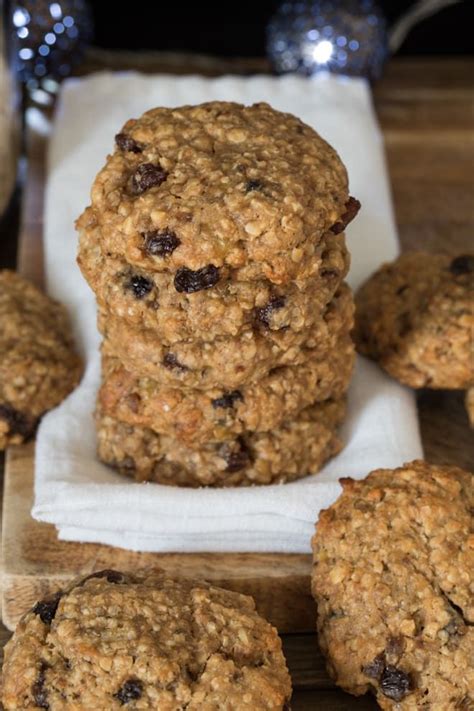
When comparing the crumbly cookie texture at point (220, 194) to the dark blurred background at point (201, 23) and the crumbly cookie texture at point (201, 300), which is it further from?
the dark blurred background at point (201, 23)

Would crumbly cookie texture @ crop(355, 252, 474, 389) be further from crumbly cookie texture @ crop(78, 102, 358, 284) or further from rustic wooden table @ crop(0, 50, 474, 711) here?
crumbly cookie texture @ crop(78, 102, 358, 284)

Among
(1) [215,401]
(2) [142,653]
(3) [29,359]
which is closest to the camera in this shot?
(2) [142,653]

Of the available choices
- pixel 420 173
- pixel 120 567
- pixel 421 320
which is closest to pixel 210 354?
pixel 120 567

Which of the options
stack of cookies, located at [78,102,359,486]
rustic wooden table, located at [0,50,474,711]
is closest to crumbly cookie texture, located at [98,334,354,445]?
stack of cookies, located at [78,102,359,486]

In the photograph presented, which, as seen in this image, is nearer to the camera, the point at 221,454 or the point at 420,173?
the point at 221,454

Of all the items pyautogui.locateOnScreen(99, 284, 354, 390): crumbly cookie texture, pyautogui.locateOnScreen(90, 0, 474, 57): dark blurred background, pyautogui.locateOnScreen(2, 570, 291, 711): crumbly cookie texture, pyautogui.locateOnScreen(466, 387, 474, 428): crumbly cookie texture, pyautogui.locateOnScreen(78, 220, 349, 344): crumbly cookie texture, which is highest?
pyautogui.locateOnScreen(90, 0, 474, 57): dark blurred background

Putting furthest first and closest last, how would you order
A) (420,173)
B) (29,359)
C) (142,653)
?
(420,173)
(29,359)
(142,653)

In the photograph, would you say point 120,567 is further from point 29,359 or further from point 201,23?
point 201,23

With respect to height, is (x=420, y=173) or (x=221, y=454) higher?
(x=420, y=173)
